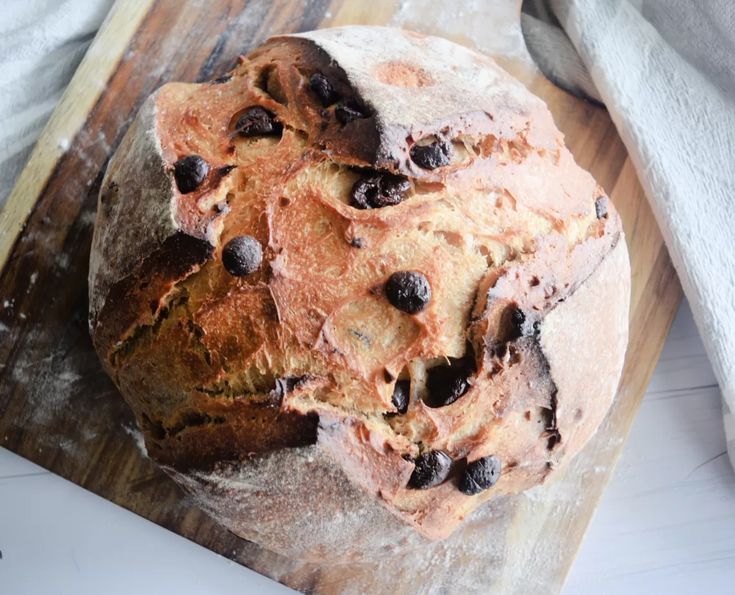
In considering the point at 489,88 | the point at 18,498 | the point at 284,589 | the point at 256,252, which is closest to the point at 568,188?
the point at 489,88

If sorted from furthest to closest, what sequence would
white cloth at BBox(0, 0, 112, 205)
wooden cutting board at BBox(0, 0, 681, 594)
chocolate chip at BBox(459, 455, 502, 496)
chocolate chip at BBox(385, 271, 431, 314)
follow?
white cloth at BBox(0, 0, 112, 205) → wooden cutting board at BBox(0, 0, 681, 594) → chocolate chip at BBox(459, 455, 502, 496) → chocolate chip at BBox(385, 271, 431, 314)


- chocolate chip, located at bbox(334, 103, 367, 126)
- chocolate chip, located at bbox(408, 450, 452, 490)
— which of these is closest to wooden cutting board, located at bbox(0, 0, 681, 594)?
chocolate chip, located at bbox(408, 450, 452, 490)

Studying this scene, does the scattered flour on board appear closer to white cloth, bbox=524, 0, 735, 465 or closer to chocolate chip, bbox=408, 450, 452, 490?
chocolate chip, bbox=408, 450, 452, 490

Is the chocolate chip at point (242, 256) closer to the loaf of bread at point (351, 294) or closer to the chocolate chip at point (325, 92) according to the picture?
the loaf of bread at point (351, 294)

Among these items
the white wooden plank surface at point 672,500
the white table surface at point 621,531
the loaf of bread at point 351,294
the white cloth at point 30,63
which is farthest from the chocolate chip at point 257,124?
the white wooden plank surface at point 672,500

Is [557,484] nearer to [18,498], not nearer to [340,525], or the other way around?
[340,525]
